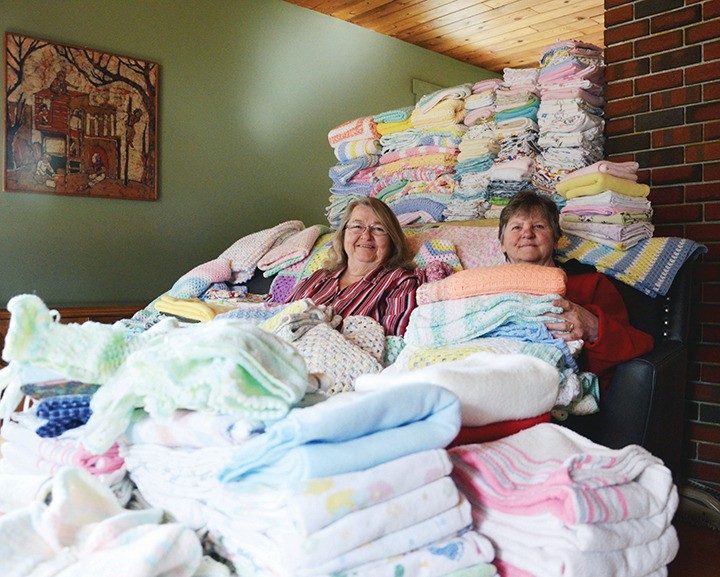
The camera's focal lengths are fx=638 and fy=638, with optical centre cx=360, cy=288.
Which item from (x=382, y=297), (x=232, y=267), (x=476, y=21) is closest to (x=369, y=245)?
(x=382, y=297)

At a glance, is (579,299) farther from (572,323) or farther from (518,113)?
(518,113)

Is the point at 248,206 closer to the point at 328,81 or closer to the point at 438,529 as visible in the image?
the point at 328,81

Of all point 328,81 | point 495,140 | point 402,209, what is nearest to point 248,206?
point 328,81

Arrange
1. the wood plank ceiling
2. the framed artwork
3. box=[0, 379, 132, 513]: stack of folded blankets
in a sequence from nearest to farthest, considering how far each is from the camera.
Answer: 1. box=[0, 379, 132, 513]: stack of folded blankets
2. the framed artwork
3. the wood plank ceiling

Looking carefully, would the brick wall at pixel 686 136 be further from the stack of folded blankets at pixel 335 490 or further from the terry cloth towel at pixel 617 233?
the stack of folded blankets at pixel 335 490

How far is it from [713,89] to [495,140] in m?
0.78

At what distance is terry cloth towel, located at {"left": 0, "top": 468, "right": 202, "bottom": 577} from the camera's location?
0.65 metres

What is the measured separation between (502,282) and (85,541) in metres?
0.98

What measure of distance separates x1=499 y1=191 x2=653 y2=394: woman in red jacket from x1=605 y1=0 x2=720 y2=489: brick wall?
0.70 meters

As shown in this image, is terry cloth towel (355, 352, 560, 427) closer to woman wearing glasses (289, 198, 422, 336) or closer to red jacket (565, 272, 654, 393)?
red jacket (565, 272, 654, 393)

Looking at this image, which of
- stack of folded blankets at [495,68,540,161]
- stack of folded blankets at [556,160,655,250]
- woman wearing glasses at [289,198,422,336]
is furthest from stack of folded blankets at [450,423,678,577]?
stack of folded blankets at [495,68,540,161]

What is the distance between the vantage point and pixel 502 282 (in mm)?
1405

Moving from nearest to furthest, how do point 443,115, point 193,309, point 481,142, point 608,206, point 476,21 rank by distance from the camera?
point 608,206 → point 193,309 → point 481,142 → point 443,115 → point 476,21

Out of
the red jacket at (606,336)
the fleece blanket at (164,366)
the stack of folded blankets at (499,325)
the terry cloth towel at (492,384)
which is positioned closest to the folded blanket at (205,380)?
the fleece blanket at (164,366)
